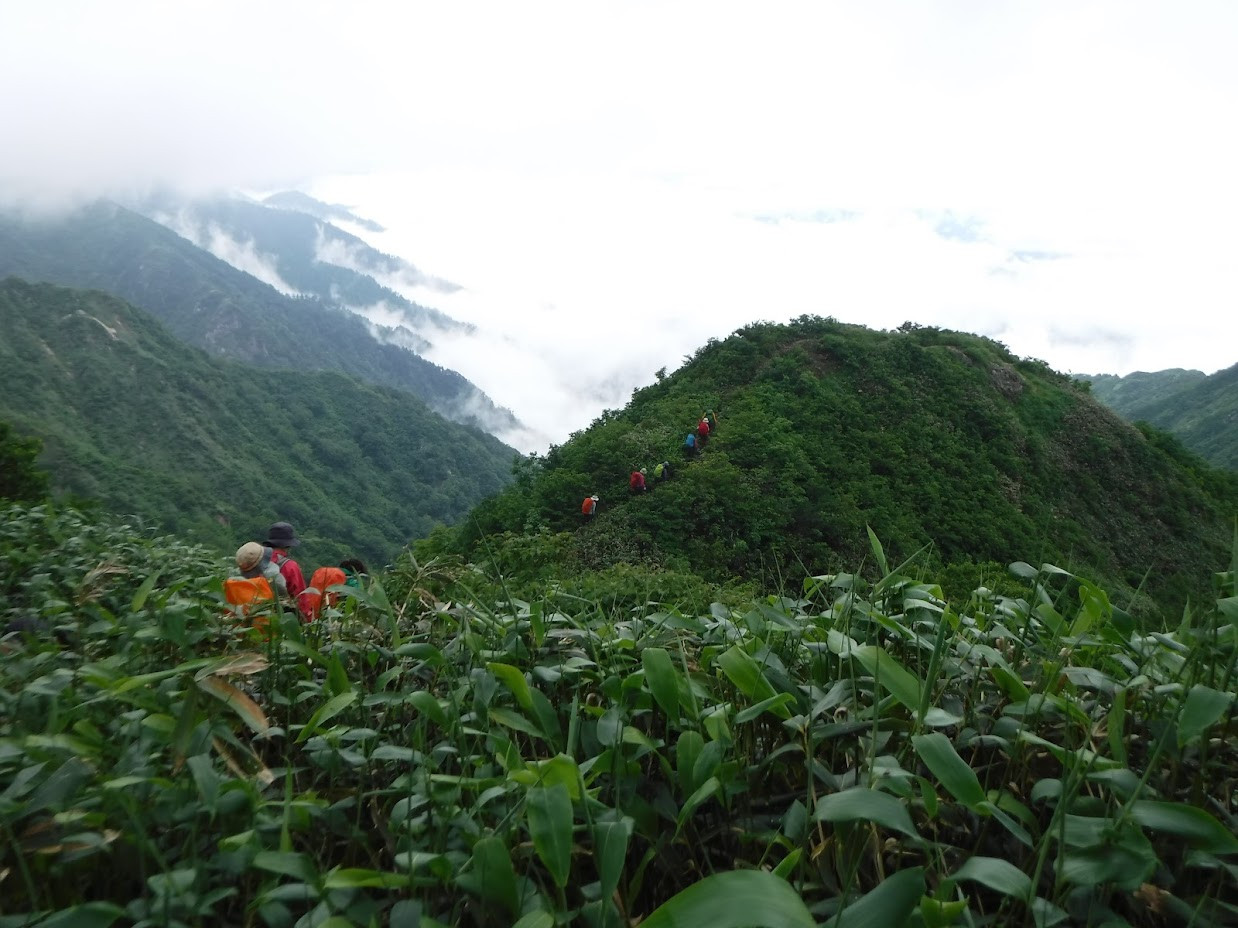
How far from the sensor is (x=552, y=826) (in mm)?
881

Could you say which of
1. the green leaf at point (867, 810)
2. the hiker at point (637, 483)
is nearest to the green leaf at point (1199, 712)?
the green leaf at point (867, 810)

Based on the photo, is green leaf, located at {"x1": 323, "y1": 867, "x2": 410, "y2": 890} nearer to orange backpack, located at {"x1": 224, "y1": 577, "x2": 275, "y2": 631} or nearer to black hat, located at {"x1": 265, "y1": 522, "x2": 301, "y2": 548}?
orange backpack, located at {"x1": 224, "y1": 577, "x2": 275, "y2": 631}

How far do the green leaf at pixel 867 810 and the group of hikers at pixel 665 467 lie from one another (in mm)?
14414

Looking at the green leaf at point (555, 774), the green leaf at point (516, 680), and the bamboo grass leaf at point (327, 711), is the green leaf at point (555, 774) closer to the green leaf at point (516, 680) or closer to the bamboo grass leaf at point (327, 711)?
the green leaf at point (516, 680)

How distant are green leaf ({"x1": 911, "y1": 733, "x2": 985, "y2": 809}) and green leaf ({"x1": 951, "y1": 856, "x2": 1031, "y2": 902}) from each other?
7cm

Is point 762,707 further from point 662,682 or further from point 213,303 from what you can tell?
point 213,303

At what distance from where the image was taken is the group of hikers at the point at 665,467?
50.7 feet

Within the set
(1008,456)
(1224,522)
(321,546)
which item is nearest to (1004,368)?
(1008,456)

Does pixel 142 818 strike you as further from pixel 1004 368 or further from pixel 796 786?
pixel 1004 368

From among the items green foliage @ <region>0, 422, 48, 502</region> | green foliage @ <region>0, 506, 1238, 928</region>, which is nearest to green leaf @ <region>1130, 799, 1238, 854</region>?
green foliage @ <region>0, 506, 1238, 928</region>

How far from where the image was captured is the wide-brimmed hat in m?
3.54

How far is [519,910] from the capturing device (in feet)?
2.99

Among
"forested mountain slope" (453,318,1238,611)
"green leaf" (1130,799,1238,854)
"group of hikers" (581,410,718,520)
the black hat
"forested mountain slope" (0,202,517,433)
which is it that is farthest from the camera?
"forested mountain slope" (0,202,517,433)

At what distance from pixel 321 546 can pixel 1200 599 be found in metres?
46.3
